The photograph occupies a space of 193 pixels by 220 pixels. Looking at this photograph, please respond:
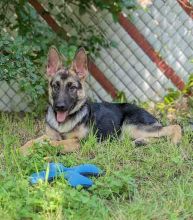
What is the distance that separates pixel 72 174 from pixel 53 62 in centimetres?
213

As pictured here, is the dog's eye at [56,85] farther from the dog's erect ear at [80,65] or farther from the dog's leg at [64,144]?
the dog's leg at [64,144]

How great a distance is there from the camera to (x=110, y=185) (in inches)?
176

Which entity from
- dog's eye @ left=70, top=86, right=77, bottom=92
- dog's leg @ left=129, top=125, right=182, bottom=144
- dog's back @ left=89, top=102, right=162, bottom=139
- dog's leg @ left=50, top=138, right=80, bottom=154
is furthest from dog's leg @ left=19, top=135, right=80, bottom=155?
dog's leg @ left=129, top=125, right=182, bottom=144

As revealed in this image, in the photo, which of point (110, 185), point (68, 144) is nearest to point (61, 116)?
point (68, 144)

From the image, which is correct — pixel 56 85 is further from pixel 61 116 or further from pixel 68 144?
pixel 68 144

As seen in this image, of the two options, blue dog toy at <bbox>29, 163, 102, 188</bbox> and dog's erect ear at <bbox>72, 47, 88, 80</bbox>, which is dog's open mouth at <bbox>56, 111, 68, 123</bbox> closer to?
dog's erect ear at <bbox>72, 47, 88, 80</bbox>

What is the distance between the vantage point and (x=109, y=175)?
4.89 meters

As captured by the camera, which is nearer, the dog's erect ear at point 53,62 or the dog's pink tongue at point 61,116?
the dog's pink tongue at point 61,116

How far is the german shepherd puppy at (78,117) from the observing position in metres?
6.13

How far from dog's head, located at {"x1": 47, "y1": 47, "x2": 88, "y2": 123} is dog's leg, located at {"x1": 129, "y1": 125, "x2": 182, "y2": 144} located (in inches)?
27.9

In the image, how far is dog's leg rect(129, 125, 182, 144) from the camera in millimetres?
6180

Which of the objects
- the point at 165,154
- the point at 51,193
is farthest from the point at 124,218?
the point at 165,154

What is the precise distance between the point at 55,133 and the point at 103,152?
2.62 feet

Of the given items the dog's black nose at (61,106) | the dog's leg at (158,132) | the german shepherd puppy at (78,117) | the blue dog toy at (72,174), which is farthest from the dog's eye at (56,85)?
the blue dog toy at (72,174)
